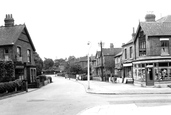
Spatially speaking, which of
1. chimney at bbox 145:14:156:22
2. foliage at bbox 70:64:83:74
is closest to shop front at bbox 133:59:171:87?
chimney at bbox 145:14:156:22

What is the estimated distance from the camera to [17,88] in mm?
24750

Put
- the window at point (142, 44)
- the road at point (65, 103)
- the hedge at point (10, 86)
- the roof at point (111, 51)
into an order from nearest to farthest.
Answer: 1. the road at point (65, 103)
2. the hedge at point (10, 86)
3. the window at point (142, 44)
4. the roof at point (111, 51)

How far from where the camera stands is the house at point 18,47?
2844 cm

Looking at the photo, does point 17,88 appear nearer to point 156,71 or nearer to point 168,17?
point 156,71

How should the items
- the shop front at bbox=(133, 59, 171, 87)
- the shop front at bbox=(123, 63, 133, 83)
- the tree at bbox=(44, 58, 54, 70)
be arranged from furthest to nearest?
the tree at bbox=(44, 58, 54, 70) < the shop front at bbox=(123, 63, 133, 83) < the shop front at bbox=(133, 59, 171, 87)

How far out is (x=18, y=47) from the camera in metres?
30.5

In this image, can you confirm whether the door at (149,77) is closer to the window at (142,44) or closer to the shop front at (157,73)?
the shop front at (157,73)

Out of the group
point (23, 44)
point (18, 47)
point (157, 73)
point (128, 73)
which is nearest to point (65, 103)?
A: point (157, 73)

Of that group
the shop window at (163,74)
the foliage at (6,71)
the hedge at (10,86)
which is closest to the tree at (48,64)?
the foliage at (6,71)

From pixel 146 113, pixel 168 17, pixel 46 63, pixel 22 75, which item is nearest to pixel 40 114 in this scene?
pixel 146 113

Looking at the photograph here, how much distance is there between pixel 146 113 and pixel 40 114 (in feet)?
16.7

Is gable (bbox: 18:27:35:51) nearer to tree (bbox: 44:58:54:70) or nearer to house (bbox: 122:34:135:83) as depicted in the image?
house (bbox: 122:34:135:83)

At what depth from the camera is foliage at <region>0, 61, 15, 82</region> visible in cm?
2388

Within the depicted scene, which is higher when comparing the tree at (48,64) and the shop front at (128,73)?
the tree at (48,64)
